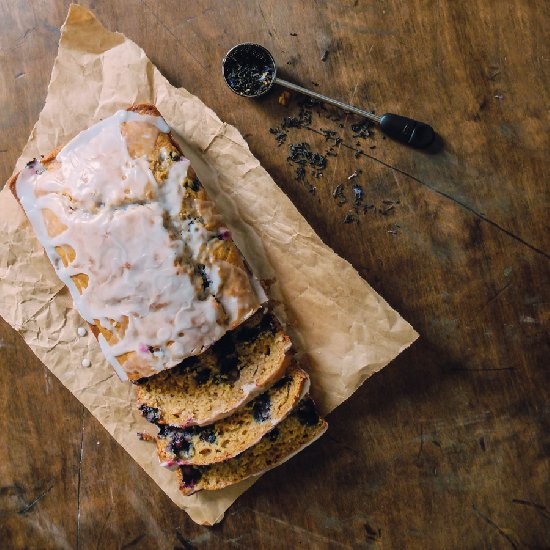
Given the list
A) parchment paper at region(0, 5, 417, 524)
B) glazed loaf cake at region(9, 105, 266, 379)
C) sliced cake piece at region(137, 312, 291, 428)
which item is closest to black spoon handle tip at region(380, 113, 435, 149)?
parchment paper at region(0, 5, 417, 524)

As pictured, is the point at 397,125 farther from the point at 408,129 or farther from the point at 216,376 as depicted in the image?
the point at 216,376

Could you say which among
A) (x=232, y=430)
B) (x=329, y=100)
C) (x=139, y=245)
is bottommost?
(x=232, y=430)

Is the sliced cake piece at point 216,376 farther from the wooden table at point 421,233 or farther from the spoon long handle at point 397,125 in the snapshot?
the spoon long handle at point 397,125

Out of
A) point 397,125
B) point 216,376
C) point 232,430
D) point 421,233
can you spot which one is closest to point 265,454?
point 232,430

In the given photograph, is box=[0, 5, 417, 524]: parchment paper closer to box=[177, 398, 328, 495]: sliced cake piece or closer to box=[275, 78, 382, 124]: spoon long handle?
box=[177, 398, 328, 495]: sliced cake piece

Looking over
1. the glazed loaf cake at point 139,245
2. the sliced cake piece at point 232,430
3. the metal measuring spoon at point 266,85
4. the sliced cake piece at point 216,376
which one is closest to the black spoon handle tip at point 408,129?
the metal measuring spoon at point 266,85

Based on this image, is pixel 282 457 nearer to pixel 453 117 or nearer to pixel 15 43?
pixel 453 117

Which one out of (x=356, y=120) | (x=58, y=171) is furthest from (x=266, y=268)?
(x=58, y=171)
